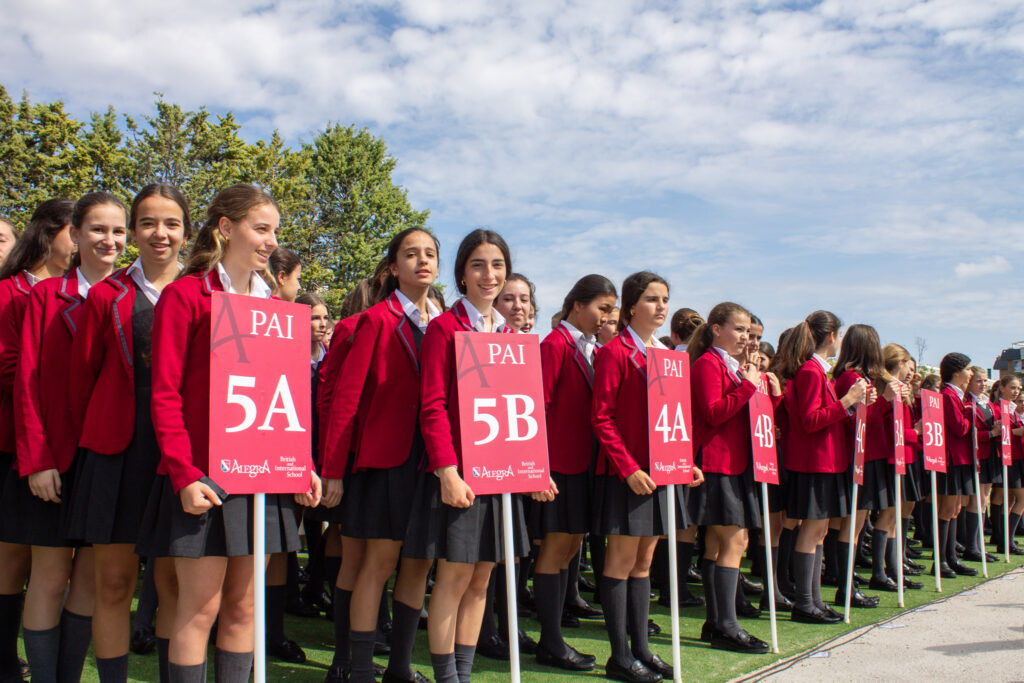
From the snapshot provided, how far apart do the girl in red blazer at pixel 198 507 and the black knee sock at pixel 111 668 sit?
0.40 m

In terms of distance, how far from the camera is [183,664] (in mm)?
2643

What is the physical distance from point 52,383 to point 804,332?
491 cm

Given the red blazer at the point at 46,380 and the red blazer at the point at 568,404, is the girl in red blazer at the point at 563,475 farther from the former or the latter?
the red blazer at the point at 46,380

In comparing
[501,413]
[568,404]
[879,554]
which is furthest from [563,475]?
[879,554]

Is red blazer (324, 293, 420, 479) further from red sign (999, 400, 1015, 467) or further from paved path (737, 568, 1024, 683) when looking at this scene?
red sign (999, 400, 1015, 467)

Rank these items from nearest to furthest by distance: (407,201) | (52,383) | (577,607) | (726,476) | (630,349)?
(52,383) < (630,349) < (726,476) < (577,607) < (407,201)

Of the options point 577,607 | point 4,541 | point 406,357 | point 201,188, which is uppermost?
point 201,188

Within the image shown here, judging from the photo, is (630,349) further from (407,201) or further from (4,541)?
(407,201)

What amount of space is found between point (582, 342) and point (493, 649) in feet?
6.12

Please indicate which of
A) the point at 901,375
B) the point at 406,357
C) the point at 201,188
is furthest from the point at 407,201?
the point at 406,357

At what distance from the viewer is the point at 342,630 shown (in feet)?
12.7

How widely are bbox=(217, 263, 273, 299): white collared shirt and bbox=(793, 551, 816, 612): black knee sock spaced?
438 centimetres

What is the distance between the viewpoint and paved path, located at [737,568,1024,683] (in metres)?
4.32

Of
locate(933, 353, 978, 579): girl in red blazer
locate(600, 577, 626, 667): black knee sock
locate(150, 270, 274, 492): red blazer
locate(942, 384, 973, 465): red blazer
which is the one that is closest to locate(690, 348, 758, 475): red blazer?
locate(600, 577, 626, 667): black knee sock
